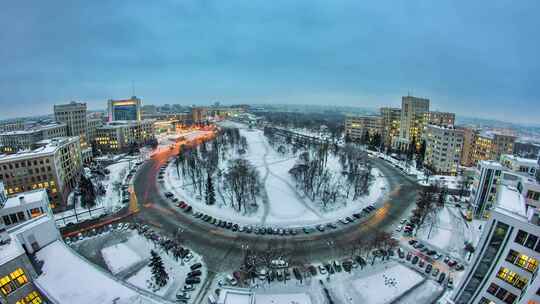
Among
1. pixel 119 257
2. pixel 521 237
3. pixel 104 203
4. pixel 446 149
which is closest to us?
pixel 521 237

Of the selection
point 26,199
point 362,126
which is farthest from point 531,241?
point 362,126

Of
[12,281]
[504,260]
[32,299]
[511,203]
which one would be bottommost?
[32,299]

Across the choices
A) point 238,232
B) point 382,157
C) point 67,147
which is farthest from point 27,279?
point 382,157

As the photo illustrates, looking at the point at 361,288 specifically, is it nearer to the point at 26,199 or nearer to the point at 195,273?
the point at 195,273

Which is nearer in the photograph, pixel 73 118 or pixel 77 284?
pixel 77 284

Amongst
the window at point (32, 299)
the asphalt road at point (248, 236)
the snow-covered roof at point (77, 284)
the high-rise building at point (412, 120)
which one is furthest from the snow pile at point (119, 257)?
the high-rise building at point (412, 120)

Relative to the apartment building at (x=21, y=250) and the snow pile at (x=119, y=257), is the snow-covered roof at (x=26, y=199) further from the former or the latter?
the snow pile at (x=119, y=257)

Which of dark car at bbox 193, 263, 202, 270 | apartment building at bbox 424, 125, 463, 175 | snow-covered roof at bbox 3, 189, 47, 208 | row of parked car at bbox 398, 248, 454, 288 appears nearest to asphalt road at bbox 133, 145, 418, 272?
dark car at bbox 193, 263, 202, 270

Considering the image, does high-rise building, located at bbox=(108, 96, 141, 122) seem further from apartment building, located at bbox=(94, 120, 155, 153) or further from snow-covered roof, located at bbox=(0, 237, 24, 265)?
snow-covered roof, located at bbox=(0, 237, 24, 265)
